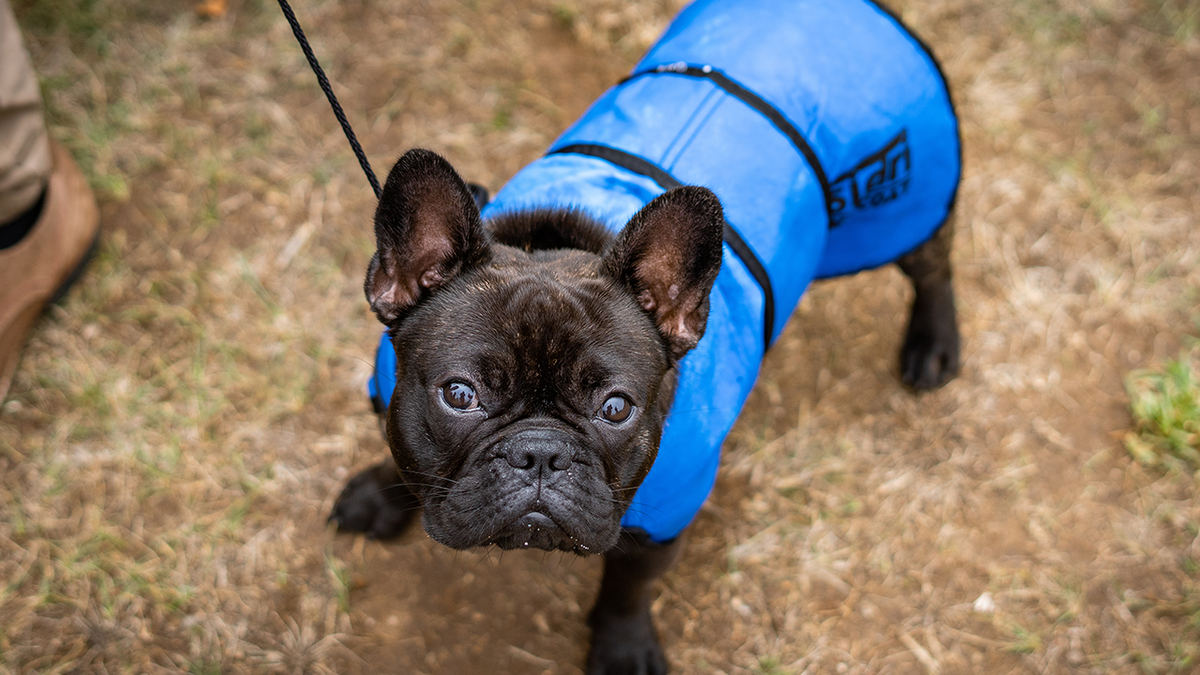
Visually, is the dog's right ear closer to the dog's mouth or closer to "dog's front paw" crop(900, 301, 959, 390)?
the dog's mouth

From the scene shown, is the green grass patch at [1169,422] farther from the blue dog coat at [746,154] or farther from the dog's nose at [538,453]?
the dog's nose at [538,453]

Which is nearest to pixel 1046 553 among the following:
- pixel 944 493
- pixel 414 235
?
pixel 944 493

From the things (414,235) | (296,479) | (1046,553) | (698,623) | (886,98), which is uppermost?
(414,235)

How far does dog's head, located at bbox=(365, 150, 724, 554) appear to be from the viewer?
2113mm

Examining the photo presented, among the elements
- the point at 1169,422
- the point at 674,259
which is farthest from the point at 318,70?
the point at 1169,422

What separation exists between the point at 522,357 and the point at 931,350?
2.73 metres

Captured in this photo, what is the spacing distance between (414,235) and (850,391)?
2702mm

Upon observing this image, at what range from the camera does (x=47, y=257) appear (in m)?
3.87

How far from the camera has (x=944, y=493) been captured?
389cm

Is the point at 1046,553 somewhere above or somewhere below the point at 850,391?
below

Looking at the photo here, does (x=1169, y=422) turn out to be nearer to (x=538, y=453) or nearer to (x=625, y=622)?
(x=625, y=622)

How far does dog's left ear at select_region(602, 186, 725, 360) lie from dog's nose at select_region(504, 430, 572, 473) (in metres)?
0.49

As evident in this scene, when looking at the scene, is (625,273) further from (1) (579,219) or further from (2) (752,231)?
(2) (752,231)

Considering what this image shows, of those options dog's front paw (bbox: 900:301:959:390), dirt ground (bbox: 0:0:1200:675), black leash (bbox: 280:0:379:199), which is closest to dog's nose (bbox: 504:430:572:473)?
black leash (bbox: 280:0:379:199)
